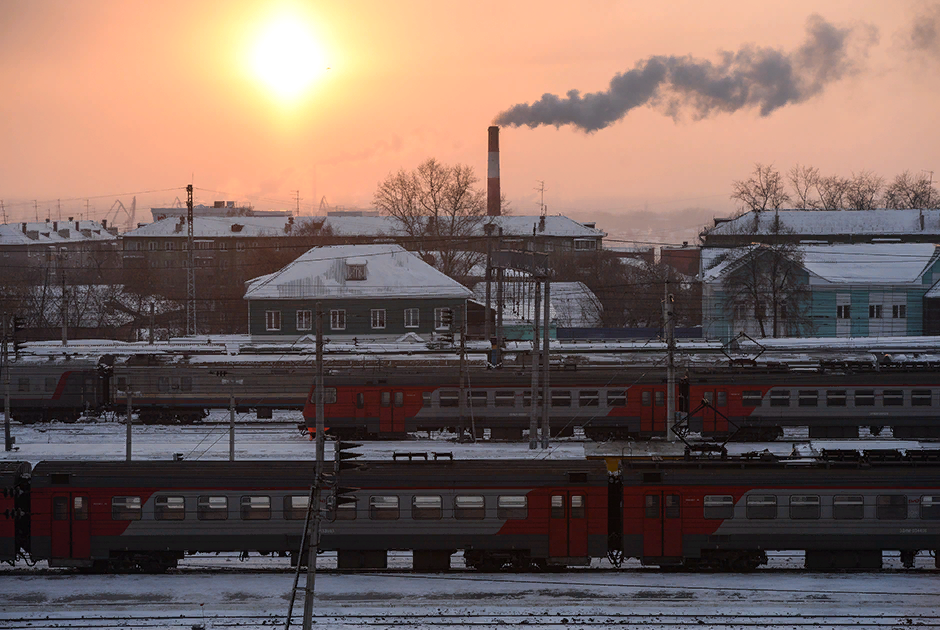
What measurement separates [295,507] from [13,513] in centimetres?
541

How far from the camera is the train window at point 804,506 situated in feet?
56.6

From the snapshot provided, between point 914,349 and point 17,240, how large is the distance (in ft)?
356

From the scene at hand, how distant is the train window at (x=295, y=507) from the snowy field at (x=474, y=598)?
1279mm

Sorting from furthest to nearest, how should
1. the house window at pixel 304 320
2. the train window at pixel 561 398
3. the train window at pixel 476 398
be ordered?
the house window at pixel 304 320 → the train window at pixel 561 398 → the train window at pixel 476 398

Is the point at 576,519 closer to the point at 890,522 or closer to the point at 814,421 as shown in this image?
the point at 890,522

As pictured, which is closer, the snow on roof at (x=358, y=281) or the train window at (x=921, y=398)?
the train window at (x=921, y=398)

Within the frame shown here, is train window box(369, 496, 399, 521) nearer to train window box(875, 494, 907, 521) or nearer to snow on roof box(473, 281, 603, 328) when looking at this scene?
train window box(875, 494, 907, 521)

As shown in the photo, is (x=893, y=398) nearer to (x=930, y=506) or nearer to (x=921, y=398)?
(x=921, y=398)

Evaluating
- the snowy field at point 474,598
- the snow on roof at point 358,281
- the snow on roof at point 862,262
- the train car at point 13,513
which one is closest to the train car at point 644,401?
the snowy field at point 474,598

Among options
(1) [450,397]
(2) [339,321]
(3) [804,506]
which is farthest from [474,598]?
(2) [339,321]

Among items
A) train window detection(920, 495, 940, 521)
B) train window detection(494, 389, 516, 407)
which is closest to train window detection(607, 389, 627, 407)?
train window detection(494, 389, 516, 407)

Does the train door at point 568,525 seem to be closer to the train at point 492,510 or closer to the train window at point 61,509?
the train at point 492,510

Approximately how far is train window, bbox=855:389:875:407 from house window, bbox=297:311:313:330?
29830 millimetres

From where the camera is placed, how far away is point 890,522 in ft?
56.5
